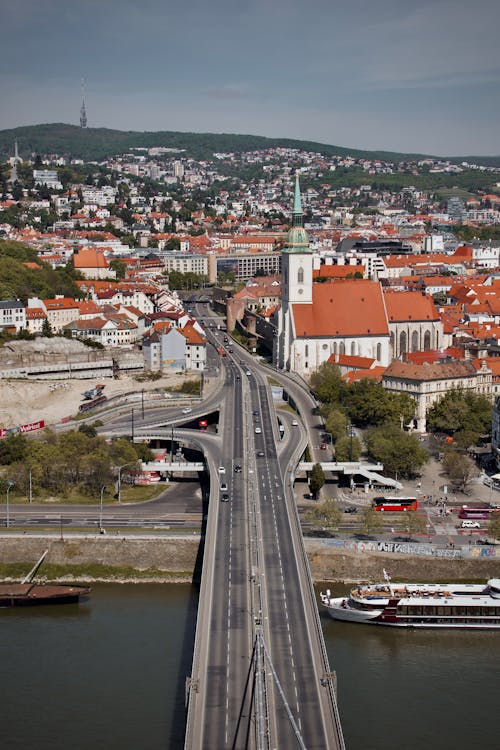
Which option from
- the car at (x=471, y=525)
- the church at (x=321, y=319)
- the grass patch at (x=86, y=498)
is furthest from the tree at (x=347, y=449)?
the church at (x=321, y=319)

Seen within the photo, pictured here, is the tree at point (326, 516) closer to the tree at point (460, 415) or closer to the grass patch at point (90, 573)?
the grass patch at point (90, 573)

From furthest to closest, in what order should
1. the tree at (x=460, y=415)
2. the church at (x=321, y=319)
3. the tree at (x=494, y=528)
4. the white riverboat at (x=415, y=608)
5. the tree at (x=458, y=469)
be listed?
the church at (x=321, y=319)
the tree at (x=460, y=415)
the tree at (x=458, y=469)
the tree at (x=494, y=528)
the white riverboat at (x=415, y=608)

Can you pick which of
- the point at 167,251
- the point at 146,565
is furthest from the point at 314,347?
the point at 167,251

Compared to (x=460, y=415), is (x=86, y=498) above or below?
below

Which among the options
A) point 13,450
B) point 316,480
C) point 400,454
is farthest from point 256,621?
point 13,450

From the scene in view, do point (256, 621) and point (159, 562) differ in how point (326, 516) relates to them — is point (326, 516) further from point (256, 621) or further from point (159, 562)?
point (256, 621)

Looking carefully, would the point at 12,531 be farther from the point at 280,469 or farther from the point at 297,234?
the point at 297,234
